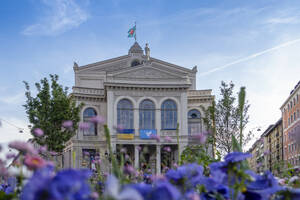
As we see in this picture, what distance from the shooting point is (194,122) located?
41.0m

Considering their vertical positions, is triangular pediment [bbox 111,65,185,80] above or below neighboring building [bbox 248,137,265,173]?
above

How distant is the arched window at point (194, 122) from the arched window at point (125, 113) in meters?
7.40

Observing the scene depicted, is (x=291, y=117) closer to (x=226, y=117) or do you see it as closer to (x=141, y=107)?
(x=141, y=107)

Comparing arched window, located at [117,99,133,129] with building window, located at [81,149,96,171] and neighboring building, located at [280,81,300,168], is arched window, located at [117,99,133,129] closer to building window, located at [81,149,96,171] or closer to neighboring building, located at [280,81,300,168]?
neighboring building, located at [280,81,300,168]

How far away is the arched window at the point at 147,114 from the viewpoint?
37.5 meters

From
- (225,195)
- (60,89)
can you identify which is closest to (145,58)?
(60,89)

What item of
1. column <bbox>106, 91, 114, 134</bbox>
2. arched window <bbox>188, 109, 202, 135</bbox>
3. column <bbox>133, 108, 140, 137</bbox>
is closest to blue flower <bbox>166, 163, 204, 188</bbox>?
column <bbox>106, 91, 114, 134</bbox>

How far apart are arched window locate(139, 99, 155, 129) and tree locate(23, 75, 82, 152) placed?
12.6 meters

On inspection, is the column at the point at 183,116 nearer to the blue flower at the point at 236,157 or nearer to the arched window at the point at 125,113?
the arched window at the point at 125,113

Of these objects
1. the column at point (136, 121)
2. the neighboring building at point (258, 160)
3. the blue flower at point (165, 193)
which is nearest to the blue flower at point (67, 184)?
the blue flower at point (165, 193)

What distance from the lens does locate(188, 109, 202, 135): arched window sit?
132ft

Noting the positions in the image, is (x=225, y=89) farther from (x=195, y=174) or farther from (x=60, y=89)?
(x=195, y=174)

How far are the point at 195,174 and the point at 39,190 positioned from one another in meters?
0.76

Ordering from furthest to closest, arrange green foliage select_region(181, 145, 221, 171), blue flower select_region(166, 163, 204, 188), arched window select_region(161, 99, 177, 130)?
arched window select_region(161, 99, 177, 130) < green foliage select_region(181, 145, 221, 171) < blue flower select_region(166, 163, 204, 188)
